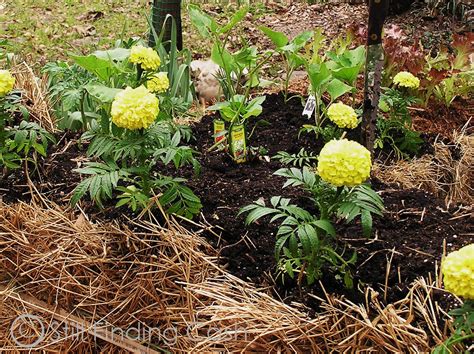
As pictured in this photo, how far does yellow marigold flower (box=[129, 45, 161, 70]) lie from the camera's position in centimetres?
183

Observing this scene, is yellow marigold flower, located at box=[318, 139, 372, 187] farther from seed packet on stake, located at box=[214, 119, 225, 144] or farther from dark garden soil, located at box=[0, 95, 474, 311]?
seed packet on stake, located at box=[214, 119, 225, 144]

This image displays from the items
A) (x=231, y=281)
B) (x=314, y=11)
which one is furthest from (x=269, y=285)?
(x=314, y=11)

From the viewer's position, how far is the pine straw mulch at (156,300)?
1.44 m

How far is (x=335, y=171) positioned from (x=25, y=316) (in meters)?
1.07

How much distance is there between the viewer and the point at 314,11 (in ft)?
19.2

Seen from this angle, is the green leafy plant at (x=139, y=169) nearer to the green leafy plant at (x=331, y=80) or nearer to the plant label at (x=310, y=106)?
the green leafy plant at (x=331, y=80)

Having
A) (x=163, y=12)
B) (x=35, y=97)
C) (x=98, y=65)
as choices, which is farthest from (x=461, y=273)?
(x=163, y=12)

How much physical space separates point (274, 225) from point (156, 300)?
42 cm

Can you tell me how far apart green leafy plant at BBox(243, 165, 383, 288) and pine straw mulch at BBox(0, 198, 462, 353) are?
0.09 meters

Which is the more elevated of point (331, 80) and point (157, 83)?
point (157, 83)

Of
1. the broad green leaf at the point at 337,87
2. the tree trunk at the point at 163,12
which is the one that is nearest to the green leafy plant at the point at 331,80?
the broad green leaf at the point at 337,87

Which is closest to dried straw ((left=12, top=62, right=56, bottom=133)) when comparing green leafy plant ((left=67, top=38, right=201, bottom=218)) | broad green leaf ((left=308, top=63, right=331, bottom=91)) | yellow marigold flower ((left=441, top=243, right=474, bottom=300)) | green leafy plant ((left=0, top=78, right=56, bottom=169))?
green leafy plant ((left=0, top=78, right=56, bottom=169))

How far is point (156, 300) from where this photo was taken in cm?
170

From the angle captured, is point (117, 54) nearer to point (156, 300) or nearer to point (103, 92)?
point (103, 92)
